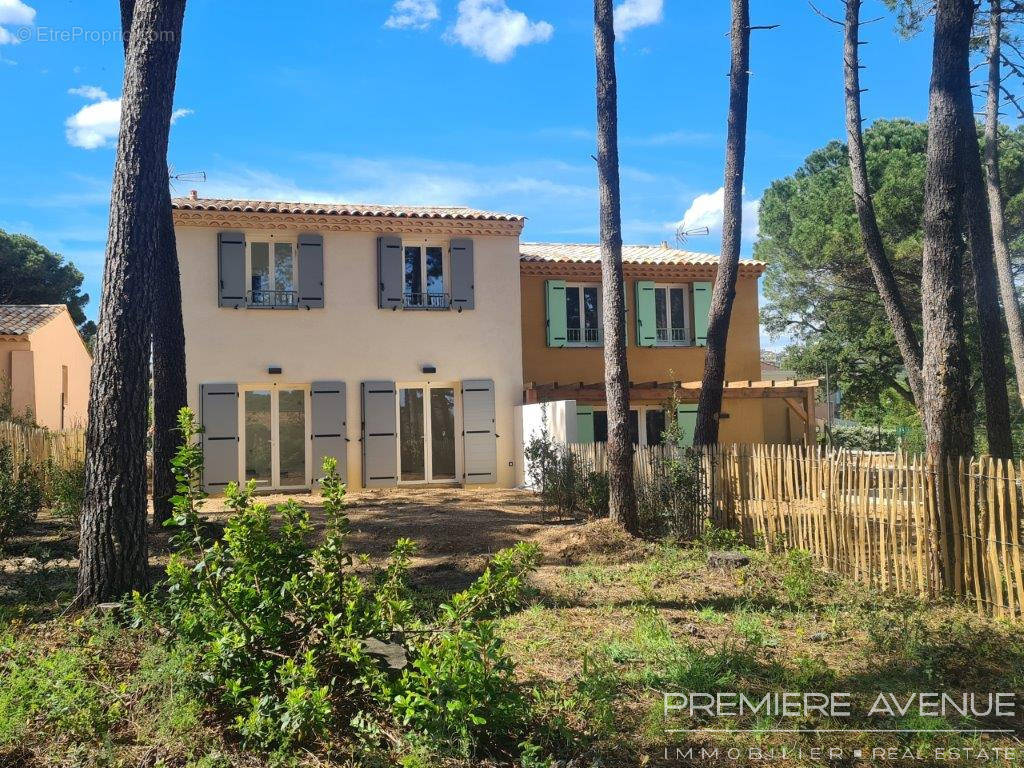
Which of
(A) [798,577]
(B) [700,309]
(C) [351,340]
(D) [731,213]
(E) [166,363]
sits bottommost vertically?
(A) [798,577]

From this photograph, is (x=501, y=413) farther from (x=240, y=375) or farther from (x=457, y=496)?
(x=240, y=375)

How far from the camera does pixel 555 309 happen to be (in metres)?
15.7

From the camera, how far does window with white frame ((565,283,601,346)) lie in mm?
15930

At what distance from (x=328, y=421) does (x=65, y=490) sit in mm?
4912

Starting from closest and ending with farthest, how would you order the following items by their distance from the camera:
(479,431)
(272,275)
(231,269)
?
(231,269)
(272,275)
(479,431)

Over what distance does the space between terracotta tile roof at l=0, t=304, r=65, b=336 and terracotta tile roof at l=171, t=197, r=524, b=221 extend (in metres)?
6.64

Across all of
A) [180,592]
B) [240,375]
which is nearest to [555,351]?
[240,375]

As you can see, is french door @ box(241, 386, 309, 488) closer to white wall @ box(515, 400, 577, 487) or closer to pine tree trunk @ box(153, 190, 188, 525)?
white wall @ box(515, 400, 577, 487)

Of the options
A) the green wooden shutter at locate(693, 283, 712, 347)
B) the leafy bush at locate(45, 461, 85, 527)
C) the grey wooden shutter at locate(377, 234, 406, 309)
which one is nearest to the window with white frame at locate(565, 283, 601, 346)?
the green wooden shutter at locate(693, 283, 712, 347)

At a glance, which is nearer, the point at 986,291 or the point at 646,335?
the point at 986,291

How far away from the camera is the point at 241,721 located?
3.27 m

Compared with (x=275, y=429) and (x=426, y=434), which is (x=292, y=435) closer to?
(x=275, y=429)

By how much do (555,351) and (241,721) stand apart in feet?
42.2

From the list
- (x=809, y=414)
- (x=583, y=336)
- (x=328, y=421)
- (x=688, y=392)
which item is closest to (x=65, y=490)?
(x=328, y=421)
